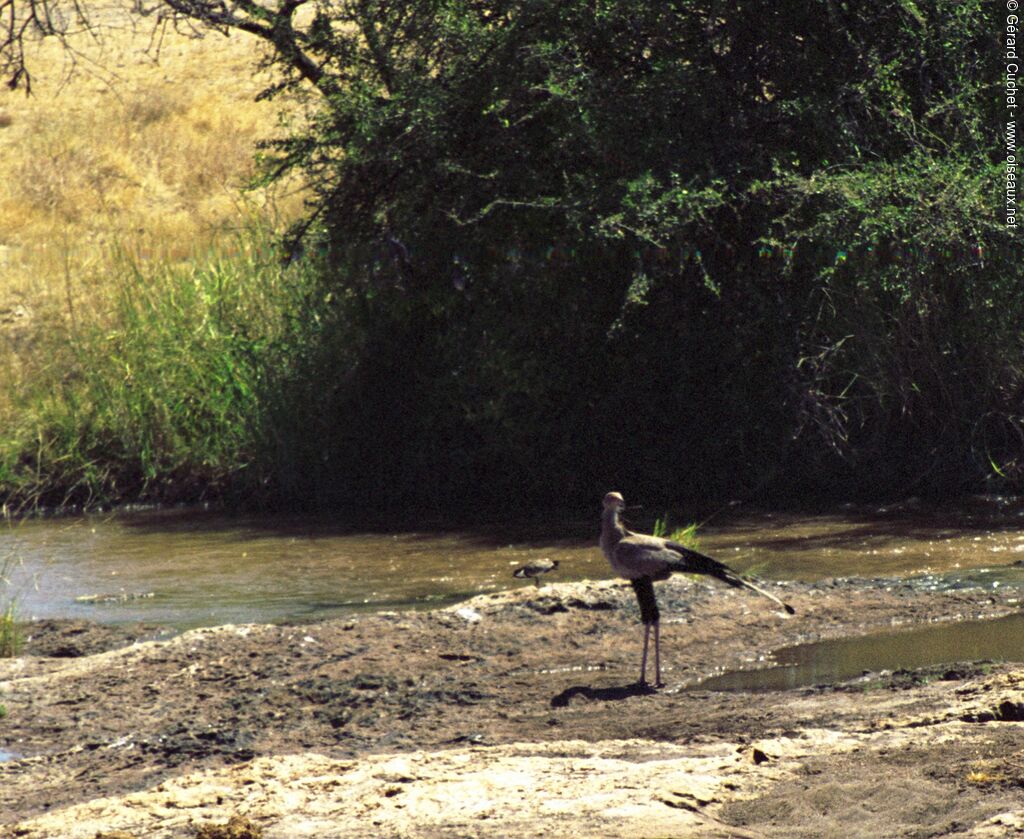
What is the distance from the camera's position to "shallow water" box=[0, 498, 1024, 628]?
1016 cm

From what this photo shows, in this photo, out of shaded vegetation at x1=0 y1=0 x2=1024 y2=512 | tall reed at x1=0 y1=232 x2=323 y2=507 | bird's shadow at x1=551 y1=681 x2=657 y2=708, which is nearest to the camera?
bird's shadow at x1=551 y1=681 x2=657 y2=708

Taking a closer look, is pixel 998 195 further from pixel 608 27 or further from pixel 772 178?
pixel 608 27

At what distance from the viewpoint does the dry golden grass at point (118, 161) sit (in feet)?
69.8

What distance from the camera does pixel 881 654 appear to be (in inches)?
299

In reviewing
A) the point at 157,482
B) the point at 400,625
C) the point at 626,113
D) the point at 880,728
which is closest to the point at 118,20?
the point at 157,482

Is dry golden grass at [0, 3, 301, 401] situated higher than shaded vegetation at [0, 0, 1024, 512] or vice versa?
dry golden grass at [0, 3, 301, 401]

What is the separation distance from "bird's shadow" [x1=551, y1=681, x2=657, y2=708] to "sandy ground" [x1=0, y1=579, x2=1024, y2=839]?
0.07 ft

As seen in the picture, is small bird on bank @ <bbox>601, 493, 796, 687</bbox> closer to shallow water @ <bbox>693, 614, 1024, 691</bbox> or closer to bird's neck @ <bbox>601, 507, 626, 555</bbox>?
bird's neck @ <bbox>601, 507, 626, 555</bbox>

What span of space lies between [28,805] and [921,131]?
9437 mm

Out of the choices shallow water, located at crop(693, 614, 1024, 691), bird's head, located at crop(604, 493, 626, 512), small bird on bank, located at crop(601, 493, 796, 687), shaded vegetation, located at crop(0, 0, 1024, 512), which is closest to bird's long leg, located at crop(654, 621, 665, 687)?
small bird on bank, located at crop(601, 493, 796, 687)

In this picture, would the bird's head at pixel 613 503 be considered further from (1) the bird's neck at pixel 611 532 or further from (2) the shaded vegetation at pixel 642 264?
(2) the shaded vegetation at pixel 642 264

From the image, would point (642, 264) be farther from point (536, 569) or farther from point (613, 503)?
point (613, 503)

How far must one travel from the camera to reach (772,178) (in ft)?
41.4

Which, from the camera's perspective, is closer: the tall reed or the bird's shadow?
the bird's shadow
